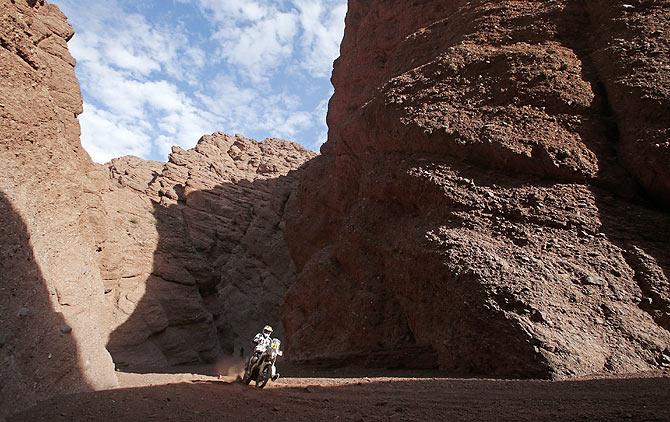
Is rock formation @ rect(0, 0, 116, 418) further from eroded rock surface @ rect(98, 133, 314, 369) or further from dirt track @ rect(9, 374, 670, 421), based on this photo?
eroded rock surface @ rect(98, 133, 314, 369)

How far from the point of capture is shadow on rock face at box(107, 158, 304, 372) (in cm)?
2184

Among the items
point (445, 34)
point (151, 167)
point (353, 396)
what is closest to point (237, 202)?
point (151, 167)

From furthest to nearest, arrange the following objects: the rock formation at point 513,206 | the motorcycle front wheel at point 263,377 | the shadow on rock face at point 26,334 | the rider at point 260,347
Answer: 1. the rider at point 260,347
2. the motorcycle front wheel at point 263,377
3. the rock formation at point 513,206
4. the shadow on rock face at point 26,334

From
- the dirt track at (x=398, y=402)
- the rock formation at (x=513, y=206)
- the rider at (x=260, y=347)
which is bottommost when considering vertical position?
the dirt track at (x=398, y=402)

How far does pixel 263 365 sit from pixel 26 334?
4.14 metres

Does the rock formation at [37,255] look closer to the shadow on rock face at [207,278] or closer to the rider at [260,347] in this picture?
the rider at [260,347]

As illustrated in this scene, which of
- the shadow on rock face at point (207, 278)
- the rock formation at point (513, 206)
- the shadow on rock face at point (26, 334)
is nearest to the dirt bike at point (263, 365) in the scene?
the rock formation at point (513, 206)

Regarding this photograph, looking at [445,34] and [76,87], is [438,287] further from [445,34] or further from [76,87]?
[76,87]

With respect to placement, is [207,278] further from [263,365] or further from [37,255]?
[37,255]

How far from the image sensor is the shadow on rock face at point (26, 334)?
5992 millimetres

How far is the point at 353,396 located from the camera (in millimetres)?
6844

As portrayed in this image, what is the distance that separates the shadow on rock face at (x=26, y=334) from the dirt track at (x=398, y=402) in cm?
38

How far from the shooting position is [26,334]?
21.7ft

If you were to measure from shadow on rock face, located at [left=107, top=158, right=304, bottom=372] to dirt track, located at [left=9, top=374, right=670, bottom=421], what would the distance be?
12.8 m
